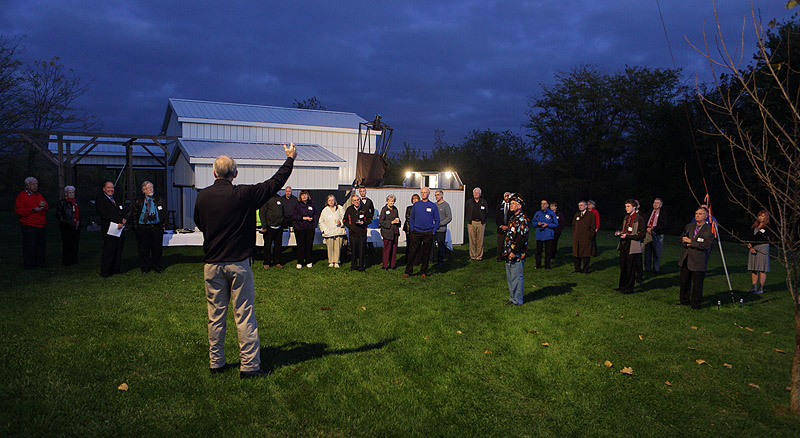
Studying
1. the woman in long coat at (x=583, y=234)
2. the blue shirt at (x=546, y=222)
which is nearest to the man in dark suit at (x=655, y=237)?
the woman in long coat at (x=583, y=234)

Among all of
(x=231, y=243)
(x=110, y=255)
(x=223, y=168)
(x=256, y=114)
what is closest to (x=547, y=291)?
(x=231, y=243)

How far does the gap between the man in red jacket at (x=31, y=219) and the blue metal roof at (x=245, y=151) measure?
4.23 m

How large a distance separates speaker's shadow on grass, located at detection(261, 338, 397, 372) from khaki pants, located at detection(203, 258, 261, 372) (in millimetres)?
410

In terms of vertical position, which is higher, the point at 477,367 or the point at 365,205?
the point at 365,205

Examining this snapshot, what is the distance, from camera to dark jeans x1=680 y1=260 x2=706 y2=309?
27.0 feet

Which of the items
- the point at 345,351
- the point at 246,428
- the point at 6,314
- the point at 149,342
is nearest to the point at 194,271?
the point at 6,314

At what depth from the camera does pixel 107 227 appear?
9.82 metres

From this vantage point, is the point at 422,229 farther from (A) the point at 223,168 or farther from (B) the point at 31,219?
(B) the point at 31,219

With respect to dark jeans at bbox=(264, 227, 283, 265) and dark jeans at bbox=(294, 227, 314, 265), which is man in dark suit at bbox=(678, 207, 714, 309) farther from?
dark jeans at bbox=(264, 227, 283, 265)

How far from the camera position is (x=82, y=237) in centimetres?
1666

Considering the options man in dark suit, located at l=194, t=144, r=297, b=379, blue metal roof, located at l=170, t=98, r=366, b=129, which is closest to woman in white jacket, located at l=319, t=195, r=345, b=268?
man in dark suit, located at l=194, t=144, r=297, b=379

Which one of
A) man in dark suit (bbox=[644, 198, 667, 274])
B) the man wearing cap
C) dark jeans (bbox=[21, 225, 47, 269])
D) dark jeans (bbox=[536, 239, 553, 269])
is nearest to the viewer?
the man wearing cap

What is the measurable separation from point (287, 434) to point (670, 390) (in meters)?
3.88

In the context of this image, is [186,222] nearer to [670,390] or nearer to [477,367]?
[477,367]
